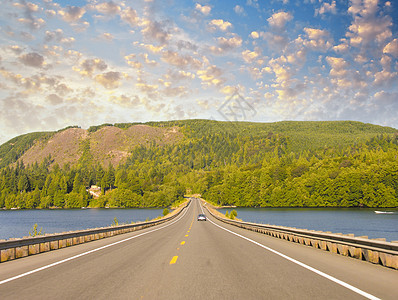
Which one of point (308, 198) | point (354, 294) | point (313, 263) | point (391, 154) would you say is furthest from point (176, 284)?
point (391, 154)

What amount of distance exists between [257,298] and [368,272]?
A: 15.8 feet

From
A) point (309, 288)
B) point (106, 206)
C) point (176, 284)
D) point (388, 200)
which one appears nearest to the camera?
point (309, 288)

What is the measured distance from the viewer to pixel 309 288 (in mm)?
7457

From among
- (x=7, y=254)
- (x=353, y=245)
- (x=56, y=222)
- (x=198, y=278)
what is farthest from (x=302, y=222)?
(x=198, y=278)

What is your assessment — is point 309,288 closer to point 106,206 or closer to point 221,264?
point 221,264

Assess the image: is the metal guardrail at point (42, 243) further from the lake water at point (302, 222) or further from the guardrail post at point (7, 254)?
the lake water at point (302, 222)

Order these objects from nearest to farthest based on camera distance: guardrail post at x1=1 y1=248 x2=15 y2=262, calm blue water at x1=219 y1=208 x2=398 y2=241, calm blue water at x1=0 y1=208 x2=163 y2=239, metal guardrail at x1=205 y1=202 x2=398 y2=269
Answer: metal guardrail at x1=205 y1=202 x2=398 y2=269, guardrail post at x1=1 y1=248 x2=15 y2=262, calm blue water at x1=219 y1=208 x2=398 y2=241, calm blue water at x1=0 y1=208 x2=163 y2=239

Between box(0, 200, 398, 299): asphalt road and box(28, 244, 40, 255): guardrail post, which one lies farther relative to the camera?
box(28, 244, 40, 255): guardrail post

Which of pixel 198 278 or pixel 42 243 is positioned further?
pixel 42 243

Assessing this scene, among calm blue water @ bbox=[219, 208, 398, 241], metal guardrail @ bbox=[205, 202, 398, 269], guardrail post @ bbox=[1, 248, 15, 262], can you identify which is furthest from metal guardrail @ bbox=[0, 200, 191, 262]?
calm blue water @ bbox=[219, 208, 398, 241]

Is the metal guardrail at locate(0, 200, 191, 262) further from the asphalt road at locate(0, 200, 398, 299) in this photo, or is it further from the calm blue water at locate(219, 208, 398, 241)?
the calm blue water at locate(219, 208, 398, 241)

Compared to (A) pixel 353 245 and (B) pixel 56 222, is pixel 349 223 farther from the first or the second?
(B) pixel 56 222

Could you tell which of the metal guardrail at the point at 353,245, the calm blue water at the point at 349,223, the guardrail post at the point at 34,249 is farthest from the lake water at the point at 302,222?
the guardrail post at the point at 34,249

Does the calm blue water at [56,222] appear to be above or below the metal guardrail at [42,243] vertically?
below
